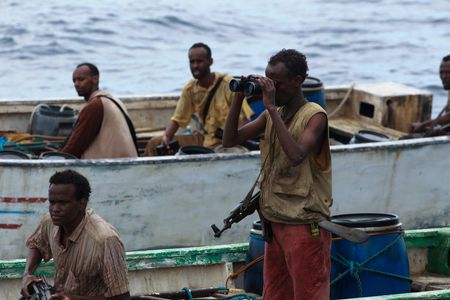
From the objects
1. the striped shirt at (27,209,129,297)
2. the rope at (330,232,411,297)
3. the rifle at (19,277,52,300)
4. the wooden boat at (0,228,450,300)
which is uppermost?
the striped shirt at (27,209,129,297)

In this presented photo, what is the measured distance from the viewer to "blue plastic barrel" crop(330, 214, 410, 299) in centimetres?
734

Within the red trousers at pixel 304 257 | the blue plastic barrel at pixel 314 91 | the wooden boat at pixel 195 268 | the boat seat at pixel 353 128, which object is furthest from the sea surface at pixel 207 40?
the red trousers at pixel 304 257

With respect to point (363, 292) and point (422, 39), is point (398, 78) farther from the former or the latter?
point (363, 292)

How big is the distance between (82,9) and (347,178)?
69.9 ft

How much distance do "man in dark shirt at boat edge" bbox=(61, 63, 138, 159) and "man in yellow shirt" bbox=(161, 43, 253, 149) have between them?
0.76 meters

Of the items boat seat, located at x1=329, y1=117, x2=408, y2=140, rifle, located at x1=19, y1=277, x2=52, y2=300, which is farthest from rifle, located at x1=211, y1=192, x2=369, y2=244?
boat seat, located at x1=329, y1=117, x2=408, y2=140

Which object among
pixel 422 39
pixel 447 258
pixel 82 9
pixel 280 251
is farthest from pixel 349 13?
pixel 280 251

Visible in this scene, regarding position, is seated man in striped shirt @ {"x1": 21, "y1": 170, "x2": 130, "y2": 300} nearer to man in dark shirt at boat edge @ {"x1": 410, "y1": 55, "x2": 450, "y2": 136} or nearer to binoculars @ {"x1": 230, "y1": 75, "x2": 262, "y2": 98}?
binoculars @ {"x1": 230, "y1": 75, "x2": 262, "y2": 98}

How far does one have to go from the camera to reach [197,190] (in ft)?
31.9

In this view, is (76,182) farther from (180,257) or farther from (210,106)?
(210,106)

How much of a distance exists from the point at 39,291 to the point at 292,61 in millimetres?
1773

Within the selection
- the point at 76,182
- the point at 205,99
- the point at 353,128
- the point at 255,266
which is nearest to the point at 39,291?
the point at 76,182

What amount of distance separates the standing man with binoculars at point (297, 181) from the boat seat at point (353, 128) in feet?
17.2

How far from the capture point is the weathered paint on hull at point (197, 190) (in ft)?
30.6
